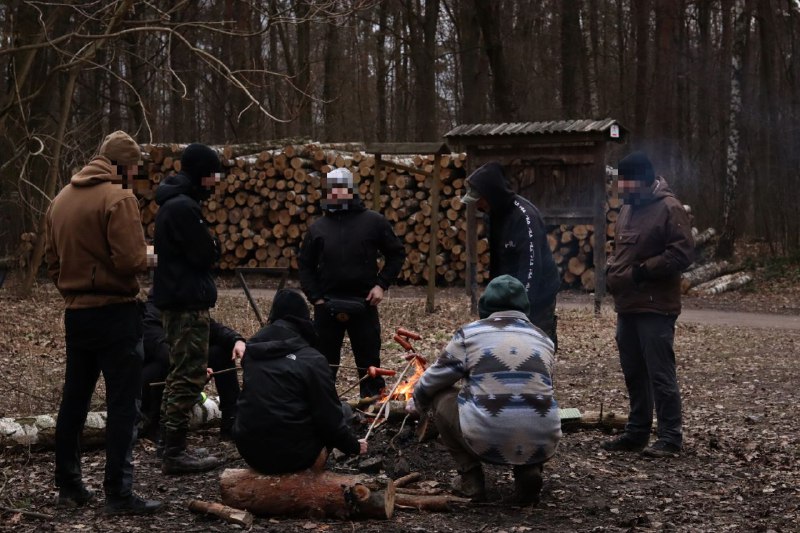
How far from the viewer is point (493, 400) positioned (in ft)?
17.0

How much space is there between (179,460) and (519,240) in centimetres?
258

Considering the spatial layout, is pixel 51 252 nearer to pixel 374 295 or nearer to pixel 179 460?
pixel 179 460

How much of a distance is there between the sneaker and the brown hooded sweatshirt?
3584 millimetres

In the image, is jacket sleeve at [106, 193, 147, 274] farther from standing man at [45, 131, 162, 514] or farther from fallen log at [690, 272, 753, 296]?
fallen log at [690, 272, 753, 296]

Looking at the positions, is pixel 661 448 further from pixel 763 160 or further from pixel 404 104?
pixel 404 104

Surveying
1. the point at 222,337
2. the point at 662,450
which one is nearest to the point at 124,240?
the point at 222,337

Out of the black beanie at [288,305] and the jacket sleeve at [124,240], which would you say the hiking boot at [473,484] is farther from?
the jacket sleeve at [124,240]

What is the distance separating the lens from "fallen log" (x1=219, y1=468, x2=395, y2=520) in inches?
198

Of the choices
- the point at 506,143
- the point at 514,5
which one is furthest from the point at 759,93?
the point at 506,143

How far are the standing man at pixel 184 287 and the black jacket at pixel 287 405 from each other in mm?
967

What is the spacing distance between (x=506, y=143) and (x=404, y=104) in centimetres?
2223

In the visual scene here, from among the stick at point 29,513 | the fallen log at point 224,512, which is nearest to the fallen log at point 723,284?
the fallen log at point 224,512

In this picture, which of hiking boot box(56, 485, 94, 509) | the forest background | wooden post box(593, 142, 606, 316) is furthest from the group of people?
the forest background

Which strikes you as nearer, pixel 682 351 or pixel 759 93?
pixel 682 351
